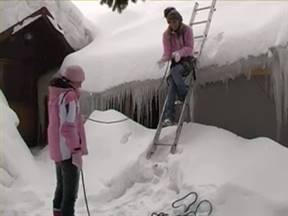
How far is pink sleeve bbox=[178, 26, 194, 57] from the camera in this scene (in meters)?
6.93

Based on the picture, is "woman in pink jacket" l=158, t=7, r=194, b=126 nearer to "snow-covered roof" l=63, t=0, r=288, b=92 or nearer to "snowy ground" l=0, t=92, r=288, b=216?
"snowy ground" l=0, t=92, r=288, b=216

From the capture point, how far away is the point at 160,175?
6246mm

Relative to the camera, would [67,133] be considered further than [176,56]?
No

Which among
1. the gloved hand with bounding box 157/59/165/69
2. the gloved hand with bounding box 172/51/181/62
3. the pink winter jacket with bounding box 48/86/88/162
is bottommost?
the gloved hand with bounding box 157/59/165/69

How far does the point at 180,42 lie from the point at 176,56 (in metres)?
0.24

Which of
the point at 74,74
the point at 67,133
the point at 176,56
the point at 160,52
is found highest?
the point at 74,74

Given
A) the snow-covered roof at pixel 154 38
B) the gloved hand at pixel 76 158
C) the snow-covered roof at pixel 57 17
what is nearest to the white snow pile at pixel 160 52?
the snow-covered roof at pixel 154 38

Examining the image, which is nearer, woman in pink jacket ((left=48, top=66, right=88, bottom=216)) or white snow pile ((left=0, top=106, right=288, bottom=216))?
woman in pink jacket ((left=48, top=66, right=88, bottom=216))

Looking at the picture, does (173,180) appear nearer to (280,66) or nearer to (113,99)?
(280,66)

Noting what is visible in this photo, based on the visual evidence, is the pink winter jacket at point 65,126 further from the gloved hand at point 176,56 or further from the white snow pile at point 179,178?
the gloved hand at point 176,56

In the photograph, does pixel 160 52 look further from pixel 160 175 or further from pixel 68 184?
pixel 68 184

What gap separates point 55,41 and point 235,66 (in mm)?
4376

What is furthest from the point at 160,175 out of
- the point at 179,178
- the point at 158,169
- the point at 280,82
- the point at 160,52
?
the point at 160,52

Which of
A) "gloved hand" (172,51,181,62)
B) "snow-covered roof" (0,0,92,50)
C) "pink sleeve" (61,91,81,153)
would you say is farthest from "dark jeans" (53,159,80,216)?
"snow-covered roof" (0,0,92,50)
